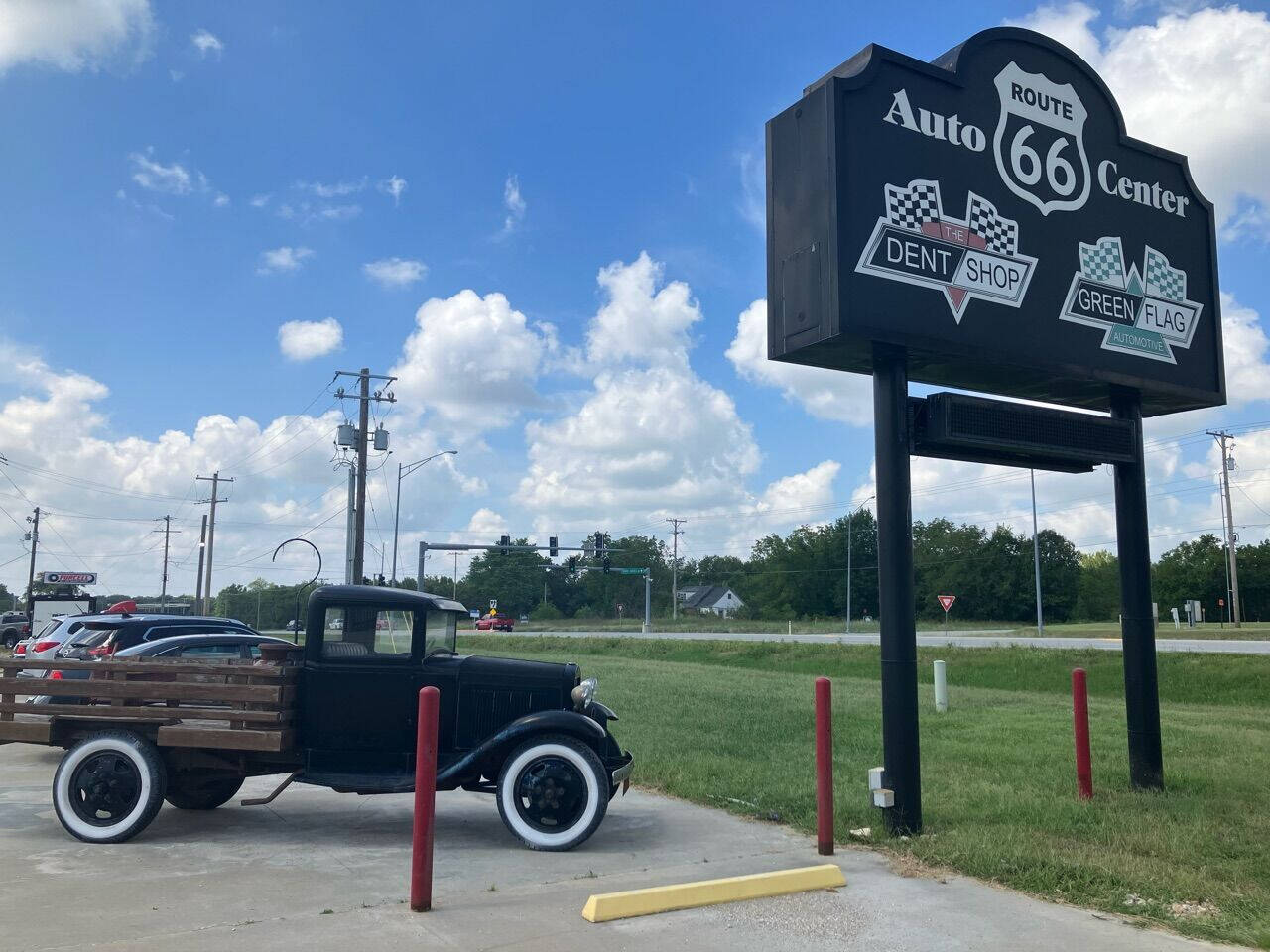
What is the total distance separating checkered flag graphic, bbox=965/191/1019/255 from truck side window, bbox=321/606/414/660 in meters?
5.48

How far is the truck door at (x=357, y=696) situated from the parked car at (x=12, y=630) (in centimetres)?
4023

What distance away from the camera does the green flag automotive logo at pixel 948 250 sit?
7645mm

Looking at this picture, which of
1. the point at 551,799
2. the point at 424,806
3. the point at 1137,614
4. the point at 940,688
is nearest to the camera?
the point at 424,806

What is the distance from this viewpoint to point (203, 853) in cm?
686

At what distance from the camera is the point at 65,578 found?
57.4 m

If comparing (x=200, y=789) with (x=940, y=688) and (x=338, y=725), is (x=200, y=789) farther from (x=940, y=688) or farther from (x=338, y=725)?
(x=940, y=688)

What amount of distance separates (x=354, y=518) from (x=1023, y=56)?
91.5ft

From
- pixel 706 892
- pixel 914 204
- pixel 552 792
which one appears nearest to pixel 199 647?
pixel 552 792

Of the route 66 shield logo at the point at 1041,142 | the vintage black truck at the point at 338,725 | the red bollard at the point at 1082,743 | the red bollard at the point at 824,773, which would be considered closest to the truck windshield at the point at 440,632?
the vintage black truck at the point at 338,725

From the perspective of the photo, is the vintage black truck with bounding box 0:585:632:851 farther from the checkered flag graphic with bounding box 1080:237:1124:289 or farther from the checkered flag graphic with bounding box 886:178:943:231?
the checkered flag graphic with bounding box 1080:237:1124:289

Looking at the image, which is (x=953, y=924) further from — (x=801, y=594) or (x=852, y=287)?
(x=801, y=594)

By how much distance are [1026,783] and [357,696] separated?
5.81 meters

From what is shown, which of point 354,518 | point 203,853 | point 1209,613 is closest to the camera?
point 203,853

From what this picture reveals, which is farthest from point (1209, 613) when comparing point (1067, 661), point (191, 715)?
point (191, 715)
